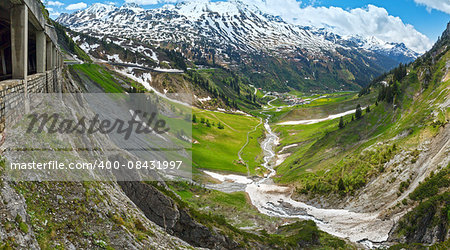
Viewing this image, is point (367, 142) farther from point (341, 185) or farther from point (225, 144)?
point (225, 144)

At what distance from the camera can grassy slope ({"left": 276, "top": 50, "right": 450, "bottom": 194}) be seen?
5932 centimetres

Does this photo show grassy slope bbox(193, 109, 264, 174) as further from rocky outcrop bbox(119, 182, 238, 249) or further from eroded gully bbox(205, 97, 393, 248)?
rocky outcrop bbox(119, 182, 238, 249)

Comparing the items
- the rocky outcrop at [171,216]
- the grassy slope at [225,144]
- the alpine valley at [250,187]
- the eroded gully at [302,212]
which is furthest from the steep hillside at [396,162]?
the rocky outcrop at [171,216]

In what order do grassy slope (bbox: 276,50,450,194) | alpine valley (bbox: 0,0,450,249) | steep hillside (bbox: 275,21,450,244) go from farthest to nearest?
grassy slope (bbox: 276,50,450,194)
steep hillside (bbox: 275,21,450,244)
alpine valley (bbox: 0,0,450,249)

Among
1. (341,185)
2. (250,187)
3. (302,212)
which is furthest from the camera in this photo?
(250,187)

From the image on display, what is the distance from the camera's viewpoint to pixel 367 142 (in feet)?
246

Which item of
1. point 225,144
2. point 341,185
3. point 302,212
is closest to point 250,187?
point 302,212

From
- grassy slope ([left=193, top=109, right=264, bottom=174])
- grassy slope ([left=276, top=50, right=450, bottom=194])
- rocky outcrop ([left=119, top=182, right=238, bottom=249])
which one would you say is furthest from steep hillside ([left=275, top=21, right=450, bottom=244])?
rocky outcrop ([left=119, top=182, right=238, bottom=249])

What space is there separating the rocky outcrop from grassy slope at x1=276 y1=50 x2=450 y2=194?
147ft

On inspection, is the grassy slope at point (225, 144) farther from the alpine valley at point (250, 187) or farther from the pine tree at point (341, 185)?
the pine tree at point (341, 185)

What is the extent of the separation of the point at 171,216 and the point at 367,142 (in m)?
68.6

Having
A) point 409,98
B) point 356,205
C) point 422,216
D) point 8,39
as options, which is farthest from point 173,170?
point 409,98

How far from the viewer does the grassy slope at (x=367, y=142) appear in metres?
59.3

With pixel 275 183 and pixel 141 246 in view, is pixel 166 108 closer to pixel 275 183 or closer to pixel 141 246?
pixel 275 183
